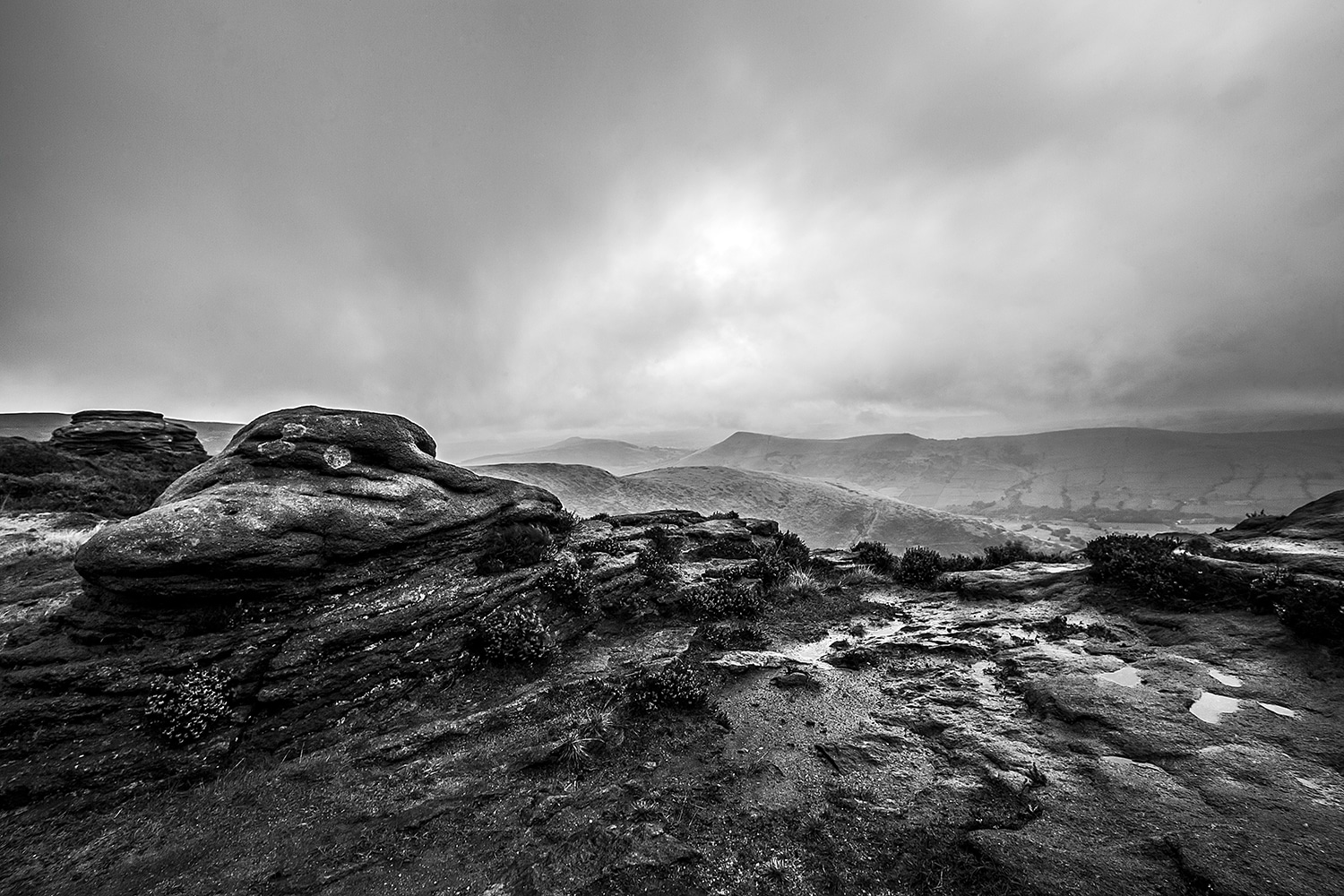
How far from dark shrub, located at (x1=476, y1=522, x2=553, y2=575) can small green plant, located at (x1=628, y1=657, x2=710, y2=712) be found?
555cm

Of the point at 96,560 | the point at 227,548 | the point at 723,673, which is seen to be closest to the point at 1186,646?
the point at 723,673

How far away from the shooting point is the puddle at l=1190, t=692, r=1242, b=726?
8.55 m

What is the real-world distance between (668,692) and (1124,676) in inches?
410

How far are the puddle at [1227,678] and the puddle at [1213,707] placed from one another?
0.62 m

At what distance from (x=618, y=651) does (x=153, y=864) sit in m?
8.55

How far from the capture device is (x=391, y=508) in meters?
13.0

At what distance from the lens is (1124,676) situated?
10141 mm

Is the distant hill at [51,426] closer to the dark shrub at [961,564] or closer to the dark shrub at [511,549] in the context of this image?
the dark shrub at [511,549]

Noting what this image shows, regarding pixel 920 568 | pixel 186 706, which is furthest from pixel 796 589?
pixel 186 706

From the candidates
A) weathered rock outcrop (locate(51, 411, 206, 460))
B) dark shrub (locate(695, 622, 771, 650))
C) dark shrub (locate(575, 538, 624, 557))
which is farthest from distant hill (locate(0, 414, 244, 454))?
dark shrub (locate(695, 622, 771, 650))

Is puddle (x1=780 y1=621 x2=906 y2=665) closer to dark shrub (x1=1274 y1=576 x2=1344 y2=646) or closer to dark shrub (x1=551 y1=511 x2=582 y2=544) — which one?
dark shrub (x1=1274 y1=576 x2=1344 y2=646)

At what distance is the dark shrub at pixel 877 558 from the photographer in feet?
63.5

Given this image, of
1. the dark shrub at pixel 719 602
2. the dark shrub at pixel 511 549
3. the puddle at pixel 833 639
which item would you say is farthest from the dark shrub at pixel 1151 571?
the dark shrub at pixel 511 549

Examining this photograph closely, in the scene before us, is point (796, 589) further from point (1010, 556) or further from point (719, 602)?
point (1010, 556)
